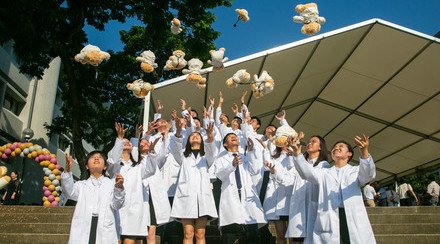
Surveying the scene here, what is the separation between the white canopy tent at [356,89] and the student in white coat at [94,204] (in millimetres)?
3960

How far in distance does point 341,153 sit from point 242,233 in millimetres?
2240

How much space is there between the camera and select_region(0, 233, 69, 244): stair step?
6191 millimetres

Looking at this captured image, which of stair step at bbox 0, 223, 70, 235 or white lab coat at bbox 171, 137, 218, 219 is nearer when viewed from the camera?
white lab coat at bbox 171, 137, 218, 219

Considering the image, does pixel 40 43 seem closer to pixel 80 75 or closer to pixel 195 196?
pixel 80 75

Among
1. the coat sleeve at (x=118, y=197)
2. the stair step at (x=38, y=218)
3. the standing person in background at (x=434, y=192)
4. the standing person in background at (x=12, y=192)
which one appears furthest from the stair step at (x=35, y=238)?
the standing person in background at (x=434, y=192)

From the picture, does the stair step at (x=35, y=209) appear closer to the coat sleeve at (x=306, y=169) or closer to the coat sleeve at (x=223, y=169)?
the coat sleeve at (x=223, y=169)

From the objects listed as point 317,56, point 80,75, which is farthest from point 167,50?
point 317,56

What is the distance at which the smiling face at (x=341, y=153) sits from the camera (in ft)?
15.4

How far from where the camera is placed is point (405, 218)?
283 inches

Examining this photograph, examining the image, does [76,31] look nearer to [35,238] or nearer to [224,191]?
[35,238]

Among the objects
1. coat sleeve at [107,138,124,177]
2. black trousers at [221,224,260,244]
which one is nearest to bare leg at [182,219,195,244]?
black trousers at [221,224,260,244]

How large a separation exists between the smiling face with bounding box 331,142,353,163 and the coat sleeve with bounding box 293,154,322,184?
0.29 m

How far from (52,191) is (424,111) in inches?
416

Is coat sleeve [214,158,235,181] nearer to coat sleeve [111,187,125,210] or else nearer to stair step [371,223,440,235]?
coat sleeve [111,187,125,210]
